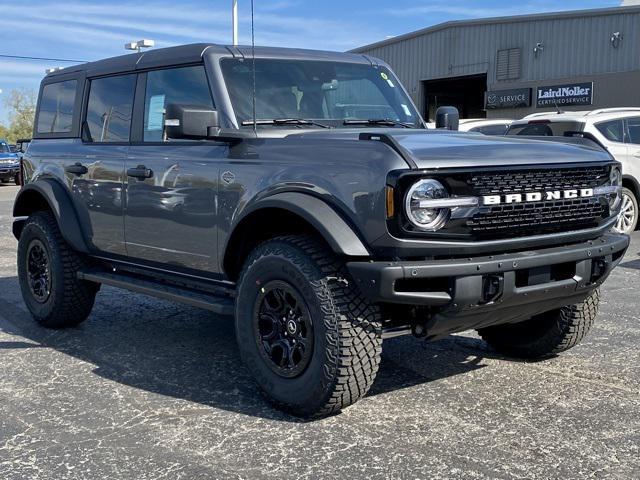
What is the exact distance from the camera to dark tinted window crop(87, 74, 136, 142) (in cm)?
518

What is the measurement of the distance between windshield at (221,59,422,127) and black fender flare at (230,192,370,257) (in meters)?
0.89

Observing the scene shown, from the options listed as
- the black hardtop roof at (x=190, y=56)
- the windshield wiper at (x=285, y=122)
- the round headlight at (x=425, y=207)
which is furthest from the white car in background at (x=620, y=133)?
the round headlight at (x=425, y=207)

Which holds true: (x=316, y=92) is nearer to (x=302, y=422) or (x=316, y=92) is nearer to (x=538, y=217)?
(x=538, y=217)

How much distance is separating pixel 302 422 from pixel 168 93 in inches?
91.0

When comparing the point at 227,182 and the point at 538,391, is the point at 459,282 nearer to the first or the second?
the point at 538,391

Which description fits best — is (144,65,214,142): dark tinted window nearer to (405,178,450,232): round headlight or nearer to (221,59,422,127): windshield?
(221,59,422,127): windshield

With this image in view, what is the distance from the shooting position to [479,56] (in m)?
25.8

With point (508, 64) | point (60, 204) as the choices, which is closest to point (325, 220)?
point (60, 204)

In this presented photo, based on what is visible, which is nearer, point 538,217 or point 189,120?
point 538,217

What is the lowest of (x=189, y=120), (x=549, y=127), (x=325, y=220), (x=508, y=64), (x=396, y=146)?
(x=325, y=220)

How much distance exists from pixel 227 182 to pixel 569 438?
2142mm

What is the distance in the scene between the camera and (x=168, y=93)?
15.9 feet

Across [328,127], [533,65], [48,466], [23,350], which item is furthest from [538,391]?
[533,65]

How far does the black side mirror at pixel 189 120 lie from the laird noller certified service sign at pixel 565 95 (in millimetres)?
20462
